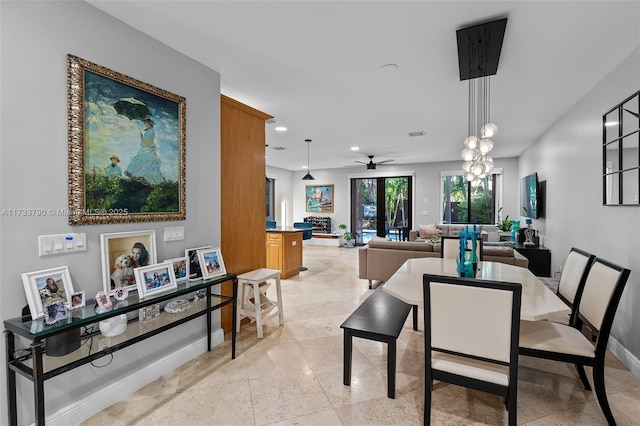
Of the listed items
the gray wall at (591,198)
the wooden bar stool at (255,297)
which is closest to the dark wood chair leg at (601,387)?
the gray wall at (591,198)

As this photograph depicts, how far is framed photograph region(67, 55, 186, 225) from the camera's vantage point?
1.85 m

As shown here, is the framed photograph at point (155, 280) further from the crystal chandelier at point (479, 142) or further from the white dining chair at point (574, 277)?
the crystal chandelier at point (479, 142)

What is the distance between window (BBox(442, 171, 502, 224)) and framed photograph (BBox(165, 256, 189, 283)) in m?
7.94

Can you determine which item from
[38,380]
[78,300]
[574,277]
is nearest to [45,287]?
[78,300]

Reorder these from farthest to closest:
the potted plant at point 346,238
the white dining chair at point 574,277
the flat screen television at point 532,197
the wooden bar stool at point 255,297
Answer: the potted plant at point 346,238
the flat screen television at point 532,197
the wooden bar stool at point 255,297
the white dining chair at point 574,277

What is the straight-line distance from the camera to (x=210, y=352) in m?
2.78

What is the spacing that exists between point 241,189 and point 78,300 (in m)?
1.87

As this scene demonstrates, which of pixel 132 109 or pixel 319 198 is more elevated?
pixel 132 109

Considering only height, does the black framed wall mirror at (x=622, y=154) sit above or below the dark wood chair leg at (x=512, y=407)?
above

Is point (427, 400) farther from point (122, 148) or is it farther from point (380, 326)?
point (122, 148)

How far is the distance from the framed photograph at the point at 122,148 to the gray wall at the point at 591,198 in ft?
12.1

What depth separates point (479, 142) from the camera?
3.20m

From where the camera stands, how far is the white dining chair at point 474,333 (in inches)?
60.8

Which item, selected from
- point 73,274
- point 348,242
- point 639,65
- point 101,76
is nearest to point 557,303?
point 639,65
